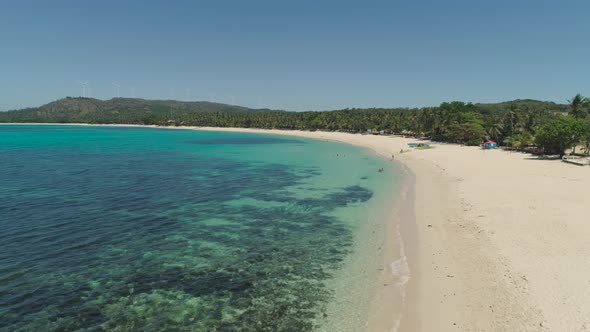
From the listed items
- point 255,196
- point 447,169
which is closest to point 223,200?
point 255,196

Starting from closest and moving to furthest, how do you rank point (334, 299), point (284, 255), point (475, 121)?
point (334, 299) < point (284, 255) < point (475, 121)

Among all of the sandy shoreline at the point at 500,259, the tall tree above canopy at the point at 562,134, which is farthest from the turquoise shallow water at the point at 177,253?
the tall tree above canopy at the point at 562,134

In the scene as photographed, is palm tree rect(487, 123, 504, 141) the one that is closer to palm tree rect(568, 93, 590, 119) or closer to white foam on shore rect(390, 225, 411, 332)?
palm tree rect(568, 93, 590, 119)

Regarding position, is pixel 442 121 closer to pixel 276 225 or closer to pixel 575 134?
pixel 575 134

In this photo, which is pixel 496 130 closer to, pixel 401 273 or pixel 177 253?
pixel 401 273

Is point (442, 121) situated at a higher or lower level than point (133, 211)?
higher

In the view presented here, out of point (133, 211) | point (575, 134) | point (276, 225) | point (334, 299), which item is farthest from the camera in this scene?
point (575, 134)

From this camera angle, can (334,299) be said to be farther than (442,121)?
No
